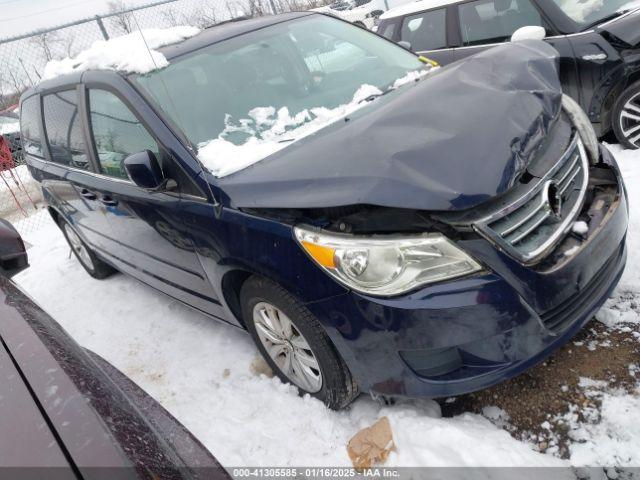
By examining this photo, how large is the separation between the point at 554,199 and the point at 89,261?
14.0ft

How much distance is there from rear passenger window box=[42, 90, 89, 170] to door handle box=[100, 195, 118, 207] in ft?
1.01

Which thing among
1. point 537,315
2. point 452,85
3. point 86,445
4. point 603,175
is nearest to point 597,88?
point 603,175

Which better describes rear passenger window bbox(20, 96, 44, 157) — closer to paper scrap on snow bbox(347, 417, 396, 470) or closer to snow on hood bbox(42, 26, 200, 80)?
snow on hood bbox(42, 26, 200, 80)

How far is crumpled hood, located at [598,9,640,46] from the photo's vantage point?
3845 mm

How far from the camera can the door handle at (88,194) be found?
3.37 metres

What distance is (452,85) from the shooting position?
7.68 feet

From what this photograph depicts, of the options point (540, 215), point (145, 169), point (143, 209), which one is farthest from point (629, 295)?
point (143, 209)

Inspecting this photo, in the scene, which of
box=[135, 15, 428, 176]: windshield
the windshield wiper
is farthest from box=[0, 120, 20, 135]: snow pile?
the windshield wiper

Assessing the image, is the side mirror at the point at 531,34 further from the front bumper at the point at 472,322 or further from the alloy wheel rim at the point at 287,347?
the alloy wheel rim at the point at 287,347

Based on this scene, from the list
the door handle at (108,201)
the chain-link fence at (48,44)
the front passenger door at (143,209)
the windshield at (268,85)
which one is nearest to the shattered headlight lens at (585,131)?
the windshield at (268,85)

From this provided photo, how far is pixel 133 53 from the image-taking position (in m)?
2.83

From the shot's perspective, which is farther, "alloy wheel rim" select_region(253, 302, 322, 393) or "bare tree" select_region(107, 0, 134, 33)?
"bare tree" select_region(107, 0, 134, 33)

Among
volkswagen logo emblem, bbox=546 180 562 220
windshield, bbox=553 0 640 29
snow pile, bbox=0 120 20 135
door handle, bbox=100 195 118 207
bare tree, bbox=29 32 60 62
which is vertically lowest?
volkswagen logo emblem, bbox=546 180 562 220

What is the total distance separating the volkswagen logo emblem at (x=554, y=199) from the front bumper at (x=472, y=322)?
12cm
